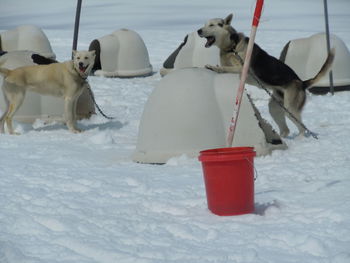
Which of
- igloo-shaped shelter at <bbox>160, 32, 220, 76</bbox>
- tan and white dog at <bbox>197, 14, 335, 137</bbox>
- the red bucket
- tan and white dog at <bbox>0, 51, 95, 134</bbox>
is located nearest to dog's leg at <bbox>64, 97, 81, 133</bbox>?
tan and white dog at <bbox>0, 51, 95, 134</bbox>

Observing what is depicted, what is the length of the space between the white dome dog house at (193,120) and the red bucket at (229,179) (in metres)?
1.96

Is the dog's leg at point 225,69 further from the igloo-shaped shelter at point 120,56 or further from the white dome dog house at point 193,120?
the igloo-shaped shelter at point 120,56

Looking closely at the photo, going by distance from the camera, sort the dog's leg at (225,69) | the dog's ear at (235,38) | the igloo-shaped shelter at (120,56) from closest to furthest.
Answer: the dog's leg at (225,69)
the dog's ear at (235,38)
the igloo-shaped shelter at (120,56)

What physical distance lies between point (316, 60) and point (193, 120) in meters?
6.21

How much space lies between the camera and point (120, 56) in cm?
1481

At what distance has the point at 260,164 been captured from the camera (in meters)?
6.15

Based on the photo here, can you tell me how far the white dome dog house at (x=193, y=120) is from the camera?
250 inches

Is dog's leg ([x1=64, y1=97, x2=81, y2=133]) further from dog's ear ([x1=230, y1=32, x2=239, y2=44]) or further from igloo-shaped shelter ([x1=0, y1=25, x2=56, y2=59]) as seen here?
igloo-shaped shelter ([x1=0, y1=25, x2=56, y2=59])

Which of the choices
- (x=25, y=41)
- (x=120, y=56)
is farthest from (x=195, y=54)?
(x=25, y=41)

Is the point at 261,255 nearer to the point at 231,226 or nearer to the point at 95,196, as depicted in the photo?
the point at 231,226

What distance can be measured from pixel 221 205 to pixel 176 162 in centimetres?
202

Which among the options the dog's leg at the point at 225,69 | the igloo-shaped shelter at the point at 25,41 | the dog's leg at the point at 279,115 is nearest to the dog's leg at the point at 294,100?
the dog's leg at the point at 279,115

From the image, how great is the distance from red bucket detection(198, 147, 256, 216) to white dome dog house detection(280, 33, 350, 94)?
314 inches

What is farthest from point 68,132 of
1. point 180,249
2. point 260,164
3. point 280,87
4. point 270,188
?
point 180,249
